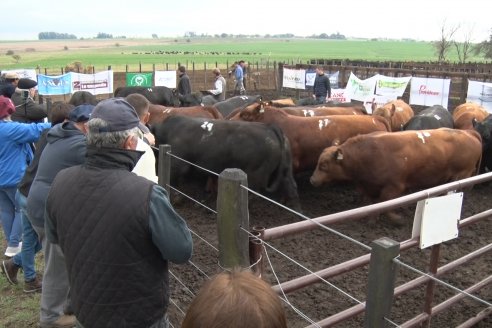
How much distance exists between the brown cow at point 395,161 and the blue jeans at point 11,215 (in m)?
4.14

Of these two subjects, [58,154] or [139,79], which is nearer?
[58,154]

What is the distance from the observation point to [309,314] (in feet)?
14.1

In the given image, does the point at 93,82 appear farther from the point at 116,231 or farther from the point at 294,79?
the point at 116,231

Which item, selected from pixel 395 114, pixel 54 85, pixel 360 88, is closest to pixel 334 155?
pixel 395 114

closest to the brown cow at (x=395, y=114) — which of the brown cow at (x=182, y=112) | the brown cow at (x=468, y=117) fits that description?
the brown cow at (x=468, y=117)

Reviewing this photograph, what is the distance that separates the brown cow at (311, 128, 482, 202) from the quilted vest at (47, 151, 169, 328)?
198 inches

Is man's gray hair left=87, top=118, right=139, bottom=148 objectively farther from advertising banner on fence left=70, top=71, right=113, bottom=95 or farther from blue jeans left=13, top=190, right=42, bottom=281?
advertising banner on fence left=70, top=71, right=113, bottom=95

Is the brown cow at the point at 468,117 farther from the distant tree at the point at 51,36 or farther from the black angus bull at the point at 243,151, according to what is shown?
the distant tree at the point at 51,36

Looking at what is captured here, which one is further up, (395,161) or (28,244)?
(395,161)

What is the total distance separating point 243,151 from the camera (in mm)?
6961

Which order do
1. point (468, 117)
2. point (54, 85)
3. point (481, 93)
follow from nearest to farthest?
point (468, 117)
point (481, 93)
point (54, 85)

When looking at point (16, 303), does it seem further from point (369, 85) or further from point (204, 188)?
point (369, 85)

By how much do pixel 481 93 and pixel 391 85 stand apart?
3078 mm

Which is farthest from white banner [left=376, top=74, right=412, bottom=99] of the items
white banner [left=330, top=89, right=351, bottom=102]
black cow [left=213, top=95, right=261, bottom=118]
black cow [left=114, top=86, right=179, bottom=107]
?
black cow [left=114, top=86, right=179, bottom=107]
